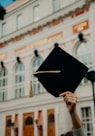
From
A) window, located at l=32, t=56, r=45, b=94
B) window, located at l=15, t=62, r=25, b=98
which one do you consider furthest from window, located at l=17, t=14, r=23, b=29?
window, located at l=32, t=56, r=45, b=94

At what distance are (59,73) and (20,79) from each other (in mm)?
22242

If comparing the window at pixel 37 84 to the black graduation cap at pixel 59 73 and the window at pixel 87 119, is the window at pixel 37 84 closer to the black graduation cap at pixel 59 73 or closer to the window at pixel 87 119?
the window at pixel 87 119

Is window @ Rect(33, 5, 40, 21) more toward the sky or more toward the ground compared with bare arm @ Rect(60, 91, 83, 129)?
more toward the sky

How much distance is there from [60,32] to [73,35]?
1431 mm

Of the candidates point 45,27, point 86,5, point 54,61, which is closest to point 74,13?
point 86,5

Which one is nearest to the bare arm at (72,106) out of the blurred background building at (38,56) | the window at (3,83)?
the blurred background building at (38,56)

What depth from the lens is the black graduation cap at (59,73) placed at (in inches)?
166

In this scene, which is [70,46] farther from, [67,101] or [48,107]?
[67,101]

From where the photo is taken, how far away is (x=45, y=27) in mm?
24812

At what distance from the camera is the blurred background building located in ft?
70.1

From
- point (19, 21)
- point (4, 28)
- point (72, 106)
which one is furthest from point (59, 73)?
point (4, 28)

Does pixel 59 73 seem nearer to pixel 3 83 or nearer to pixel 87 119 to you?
pixel 87 119

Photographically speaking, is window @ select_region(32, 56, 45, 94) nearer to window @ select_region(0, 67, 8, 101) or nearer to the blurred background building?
the blurred background building

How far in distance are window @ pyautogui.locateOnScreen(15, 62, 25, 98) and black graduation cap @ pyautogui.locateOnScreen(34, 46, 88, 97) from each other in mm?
21398
